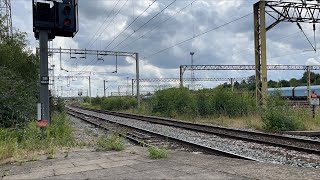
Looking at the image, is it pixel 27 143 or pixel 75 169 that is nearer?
pixel 75 169

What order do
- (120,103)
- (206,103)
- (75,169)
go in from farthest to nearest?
(120,103)
(206,103)
(75,169)

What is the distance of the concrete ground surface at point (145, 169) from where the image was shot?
6984 millimetres

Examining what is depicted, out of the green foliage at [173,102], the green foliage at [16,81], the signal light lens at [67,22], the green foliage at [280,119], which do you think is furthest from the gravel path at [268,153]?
the green foliage at [173,102]

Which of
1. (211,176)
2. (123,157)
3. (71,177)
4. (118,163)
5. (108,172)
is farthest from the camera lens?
(123,157)

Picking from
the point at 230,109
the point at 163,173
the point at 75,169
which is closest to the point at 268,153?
the point at 163,173

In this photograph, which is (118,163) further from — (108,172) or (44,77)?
(44,77)

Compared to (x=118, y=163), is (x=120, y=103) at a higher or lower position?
higher

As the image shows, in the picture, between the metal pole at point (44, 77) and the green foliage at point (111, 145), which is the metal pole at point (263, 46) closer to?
the green foliage at point (111, 145)

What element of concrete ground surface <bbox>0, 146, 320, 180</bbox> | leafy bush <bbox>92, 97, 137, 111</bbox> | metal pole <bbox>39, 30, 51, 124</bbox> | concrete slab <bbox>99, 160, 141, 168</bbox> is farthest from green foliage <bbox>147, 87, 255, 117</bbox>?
leafy bush <bbox>92, 97, 137, 111</bbox>

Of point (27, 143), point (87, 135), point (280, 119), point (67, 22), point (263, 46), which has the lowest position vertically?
point (87, 135)

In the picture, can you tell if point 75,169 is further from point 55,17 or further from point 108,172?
point 55,17

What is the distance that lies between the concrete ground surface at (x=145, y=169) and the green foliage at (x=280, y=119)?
35.5 ft

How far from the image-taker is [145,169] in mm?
7738

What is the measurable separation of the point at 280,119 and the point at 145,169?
13.4m
